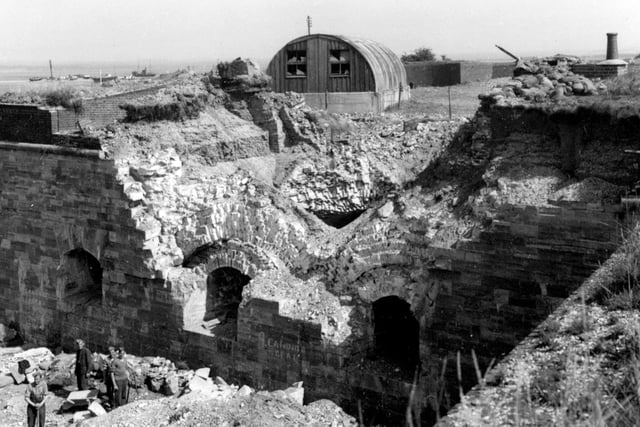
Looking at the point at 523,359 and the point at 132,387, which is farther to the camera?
the point at 132,387

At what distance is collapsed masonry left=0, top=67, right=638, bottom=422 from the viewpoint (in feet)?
28.9

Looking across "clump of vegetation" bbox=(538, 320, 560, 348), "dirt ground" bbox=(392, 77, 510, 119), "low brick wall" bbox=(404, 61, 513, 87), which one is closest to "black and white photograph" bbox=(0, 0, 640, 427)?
"clump of vegetation" bbox=(538, 320, 560, 348)

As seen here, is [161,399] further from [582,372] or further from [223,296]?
[582,372]

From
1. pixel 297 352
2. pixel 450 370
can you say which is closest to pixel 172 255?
pixel 297 352

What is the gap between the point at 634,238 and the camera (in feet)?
23.5

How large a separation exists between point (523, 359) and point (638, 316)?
89cm

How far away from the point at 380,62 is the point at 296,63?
2234 millimetres

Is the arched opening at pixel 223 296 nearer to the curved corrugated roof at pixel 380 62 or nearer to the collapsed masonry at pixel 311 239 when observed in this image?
the collapsed masonry at pixel 311 239

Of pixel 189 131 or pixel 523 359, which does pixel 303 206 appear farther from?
pixel 523 359

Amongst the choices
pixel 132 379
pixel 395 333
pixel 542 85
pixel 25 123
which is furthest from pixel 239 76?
pixel 395 333

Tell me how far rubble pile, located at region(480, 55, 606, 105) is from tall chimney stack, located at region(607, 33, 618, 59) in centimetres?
76

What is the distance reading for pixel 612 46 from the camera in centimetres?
1214

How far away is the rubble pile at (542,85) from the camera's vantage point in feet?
33.1

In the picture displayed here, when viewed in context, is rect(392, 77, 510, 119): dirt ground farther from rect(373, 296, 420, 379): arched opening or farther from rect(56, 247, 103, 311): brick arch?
rect(56, 247, 103, 311): brick arch
